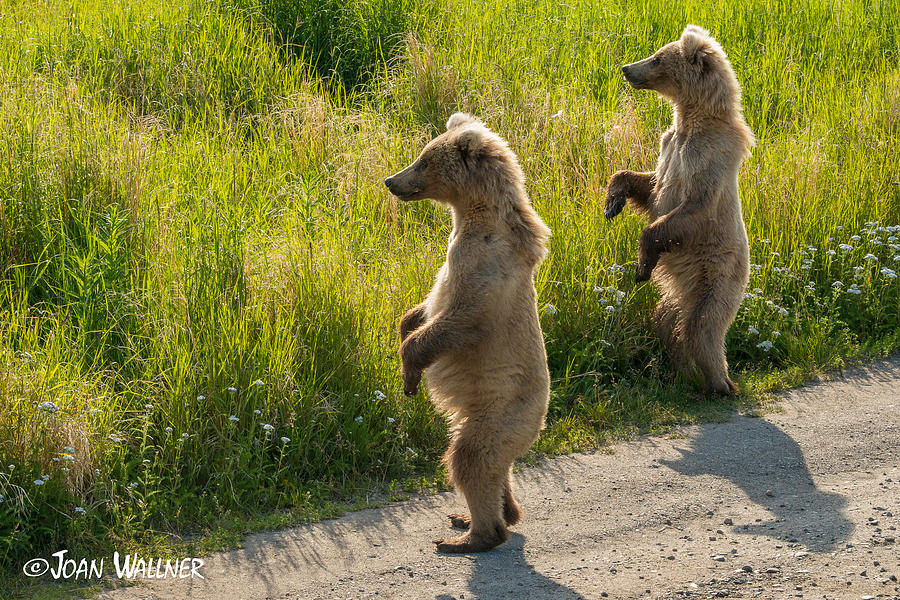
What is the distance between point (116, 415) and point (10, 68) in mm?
4364

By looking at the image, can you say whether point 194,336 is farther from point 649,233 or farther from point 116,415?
point 649,233

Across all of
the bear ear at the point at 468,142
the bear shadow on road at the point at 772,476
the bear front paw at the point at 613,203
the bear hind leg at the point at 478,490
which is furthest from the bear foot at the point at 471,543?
the bear front paw at the point at 613,203

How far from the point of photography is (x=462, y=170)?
4.87 meters

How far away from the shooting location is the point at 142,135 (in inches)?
298

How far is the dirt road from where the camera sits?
439cm

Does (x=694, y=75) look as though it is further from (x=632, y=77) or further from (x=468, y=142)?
(x=468, y=142)

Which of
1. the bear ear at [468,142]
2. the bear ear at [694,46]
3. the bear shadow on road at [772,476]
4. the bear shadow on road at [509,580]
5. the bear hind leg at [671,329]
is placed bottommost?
the bear shadow on road at [509,580]

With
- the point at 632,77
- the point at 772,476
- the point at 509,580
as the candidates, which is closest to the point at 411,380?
the point at 509,580

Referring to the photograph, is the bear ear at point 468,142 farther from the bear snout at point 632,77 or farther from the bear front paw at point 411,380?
the bear snout at point 632,77

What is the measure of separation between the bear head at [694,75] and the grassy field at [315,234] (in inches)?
40.9

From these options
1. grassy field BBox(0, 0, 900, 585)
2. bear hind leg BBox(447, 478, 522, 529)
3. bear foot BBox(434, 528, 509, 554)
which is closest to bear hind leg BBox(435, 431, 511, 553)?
bear foot BBox(434, 528, 509, 554)

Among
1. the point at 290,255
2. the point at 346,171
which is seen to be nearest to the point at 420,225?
the point at 346,171

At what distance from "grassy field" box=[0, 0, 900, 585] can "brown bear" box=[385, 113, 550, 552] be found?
839 mm

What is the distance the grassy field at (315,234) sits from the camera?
16.8ft
